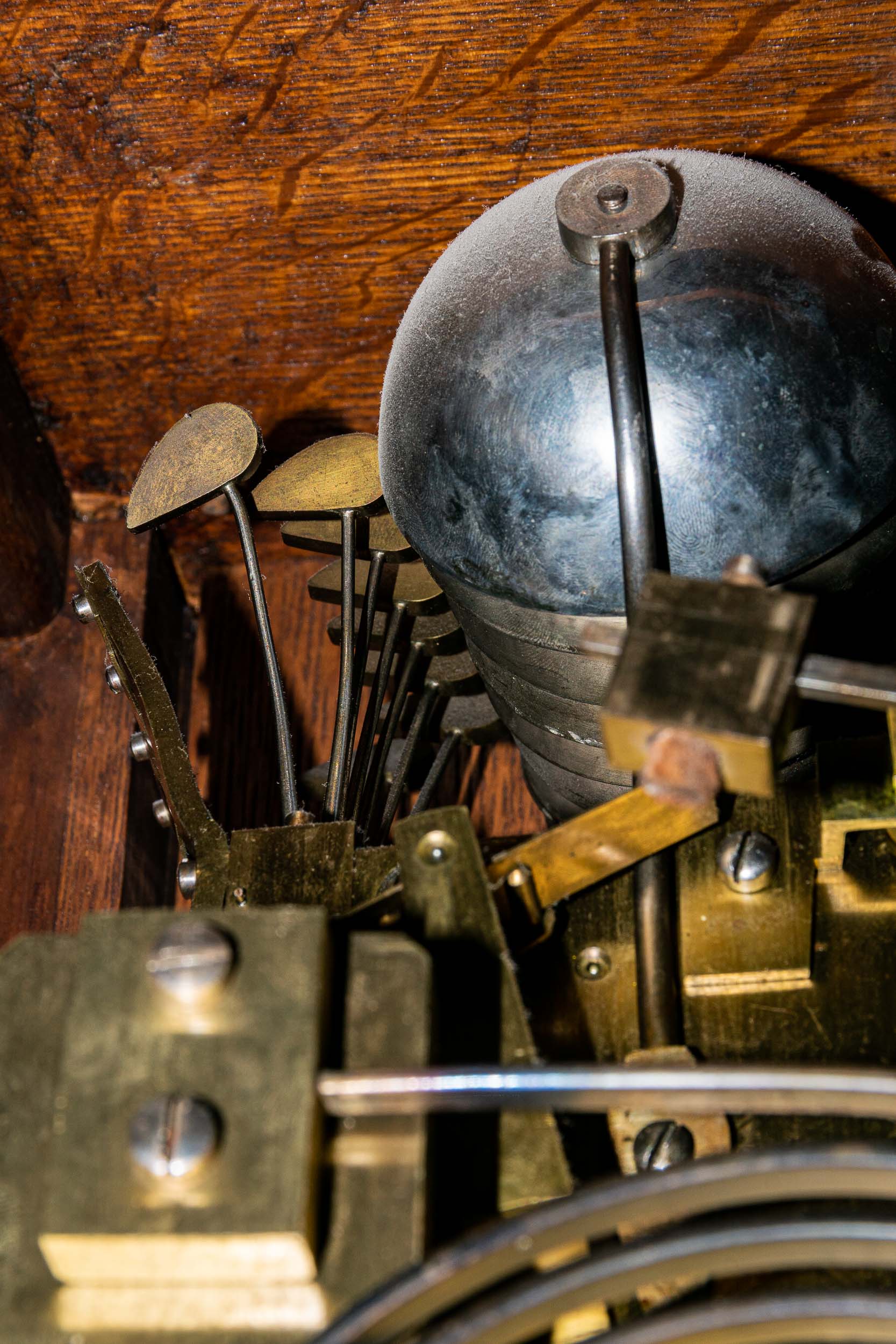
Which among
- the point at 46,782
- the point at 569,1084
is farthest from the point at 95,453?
the point at 569,1084

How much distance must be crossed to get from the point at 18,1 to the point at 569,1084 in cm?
104

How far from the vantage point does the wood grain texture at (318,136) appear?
1295 millimetres

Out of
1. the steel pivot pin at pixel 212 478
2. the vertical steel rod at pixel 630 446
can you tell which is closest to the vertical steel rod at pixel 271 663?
the steel pivot pin at pixel 212 478

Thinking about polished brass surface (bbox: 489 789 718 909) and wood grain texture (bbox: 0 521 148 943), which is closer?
polished brass surface (bbox: 489 789 718 909)

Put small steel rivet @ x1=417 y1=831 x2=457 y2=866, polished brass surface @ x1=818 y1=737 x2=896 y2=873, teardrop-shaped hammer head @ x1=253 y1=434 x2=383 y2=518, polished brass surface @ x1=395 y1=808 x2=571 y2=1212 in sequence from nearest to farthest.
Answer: polished brass surface @ x1=395 y1=808 x2=571 y2=1212 → small steel rivet @ x1=417 y1=831 x2=457 y2=866 → polished brass surface @ x1=818 y1=737 x2=896 y2=873 → teardrop-shaped hammer head @ x1=253 y1=434 x2=383 y2=518

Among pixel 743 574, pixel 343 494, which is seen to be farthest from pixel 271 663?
pixel 743 574

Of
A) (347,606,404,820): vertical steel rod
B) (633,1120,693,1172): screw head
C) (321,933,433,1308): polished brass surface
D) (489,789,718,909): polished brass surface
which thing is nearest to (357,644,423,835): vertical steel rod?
(347,606,404,820): vertical steel rod

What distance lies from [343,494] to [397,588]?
13 cm

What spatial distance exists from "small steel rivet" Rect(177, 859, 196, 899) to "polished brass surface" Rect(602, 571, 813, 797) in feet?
1.50

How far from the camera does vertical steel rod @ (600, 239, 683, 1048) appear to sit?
913 mm

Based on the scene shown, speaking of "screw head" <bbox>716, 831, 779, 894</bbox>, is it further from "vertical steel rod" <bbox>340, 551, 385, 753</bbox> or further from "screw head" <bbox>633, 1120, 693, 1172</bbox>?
"vertical steel rod" <bbox>340, 551, 385, 753</bbox>

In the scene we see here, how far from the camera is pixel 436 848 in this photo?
0.91 metres

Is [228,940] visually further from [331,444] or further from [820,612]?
[331,444]

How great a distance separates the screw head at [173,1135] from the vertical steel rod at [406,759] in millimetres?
616
